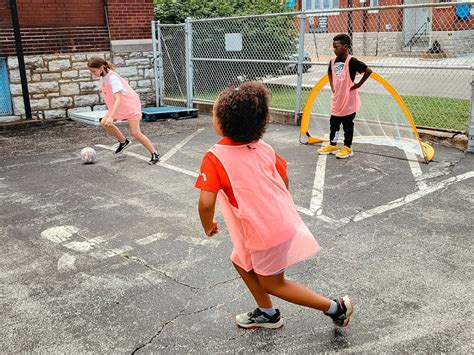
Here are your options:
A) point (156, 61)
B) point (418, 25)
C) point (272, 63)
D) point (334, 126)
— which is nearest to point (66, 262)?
point (334, 126)

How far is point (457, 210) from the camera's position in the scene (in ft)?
17.6

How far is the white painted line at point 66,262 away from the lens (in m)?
4.24

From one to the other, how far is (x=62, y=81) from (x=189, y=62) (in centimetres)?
286

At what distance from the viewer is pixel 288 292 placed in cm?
306

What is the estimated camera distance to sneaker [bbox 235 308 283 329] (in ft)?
10.7

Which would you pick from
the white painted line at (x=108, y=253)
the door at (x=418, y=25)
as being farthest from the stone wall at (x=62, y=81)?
the door at (x=418, y=25)

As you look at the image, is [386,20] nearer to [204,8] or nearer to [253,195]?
[204,8]

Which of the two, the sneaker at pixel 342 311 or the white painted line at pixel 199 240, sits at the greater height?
the sneaker at pixel 342 311

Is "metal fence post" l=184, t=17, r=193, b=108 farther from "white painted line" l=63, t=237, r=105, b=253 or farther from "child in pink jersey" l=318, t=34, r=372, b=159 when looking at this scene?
"white painted line" l=63, t=237, r=105, b=253

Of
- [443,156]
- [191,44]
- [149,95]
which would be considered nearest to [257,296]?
[443,156]

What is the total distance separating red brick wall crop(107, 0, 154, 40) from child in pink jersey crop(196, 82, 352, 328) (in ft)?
32.8

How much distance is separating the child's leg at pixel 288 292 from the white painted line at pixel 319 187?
2.33m

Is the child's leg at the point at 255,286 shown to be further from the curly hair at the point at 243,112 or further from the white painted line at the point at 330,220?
the white painted line at the point at 330,220

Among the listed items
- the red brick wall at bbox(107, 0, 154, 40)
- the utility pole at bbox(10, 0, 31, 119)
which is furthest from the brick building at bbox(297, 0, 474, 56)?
the utility pole at bbox(10, 0, 31, 119)
